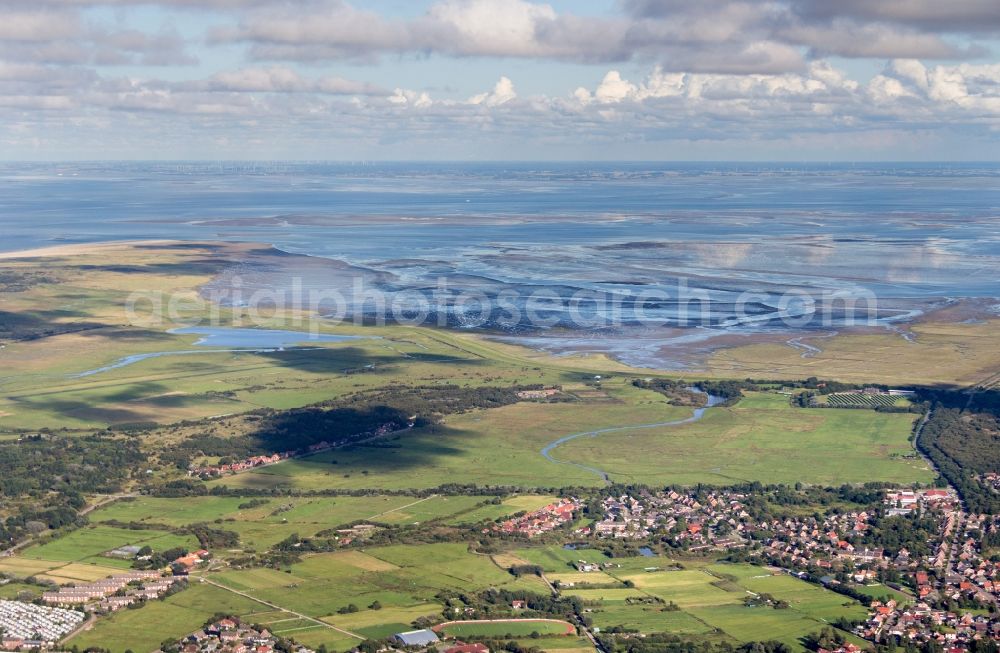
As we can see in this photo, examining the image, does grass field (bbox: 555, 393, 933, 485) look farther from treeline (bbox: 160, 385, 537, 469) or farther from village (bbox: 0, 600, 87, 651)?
village (bbox: 0, 600, 87, 651)

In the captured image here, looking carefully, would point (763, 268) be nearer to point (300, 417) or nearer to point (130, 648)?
point (300, 417)

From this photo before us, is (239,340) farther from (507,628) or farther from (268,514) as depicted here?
(507,628)

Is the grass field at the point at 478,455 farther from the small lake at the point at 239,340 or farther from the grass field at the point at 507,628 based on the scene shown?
the small lake at the point at 239,340

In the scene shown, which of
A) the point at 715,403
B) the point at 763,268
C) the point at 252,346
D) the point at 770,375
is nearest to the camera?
the point at 715,403

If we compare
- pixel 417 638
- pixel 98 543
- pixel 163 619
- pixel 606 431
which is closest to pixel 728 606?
pixel 417 638

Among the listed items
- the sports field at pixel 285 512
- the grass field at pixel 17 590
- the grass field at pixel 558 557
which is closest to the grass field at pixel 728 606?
the grass field at pixel 558 557

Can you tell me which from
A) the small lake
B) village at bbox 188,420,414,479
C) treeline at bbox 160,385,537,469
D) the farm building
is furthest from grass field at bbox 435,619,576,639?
the small lake

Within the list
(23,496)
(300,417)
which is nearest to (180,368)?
(300,417)
